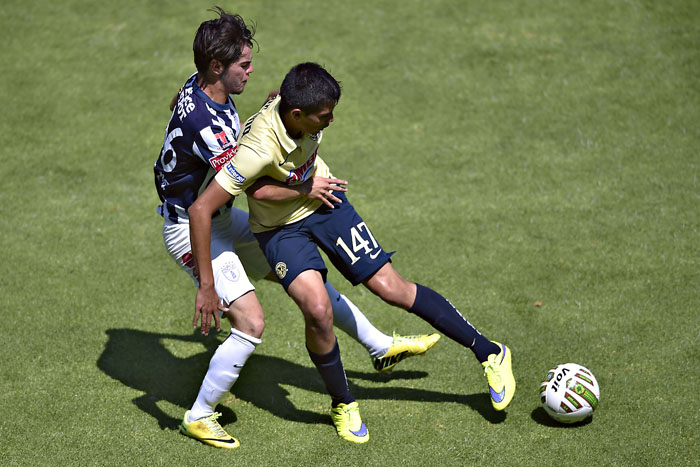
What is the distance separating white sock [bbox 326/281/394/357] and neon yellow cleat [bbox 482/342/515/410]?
2.54 feet

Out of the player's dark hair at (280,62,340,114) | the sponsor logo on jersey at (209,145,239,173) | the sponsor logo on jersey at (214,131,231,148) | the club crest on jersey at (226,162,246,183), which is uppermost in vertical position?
the player's dark hair at (280,62,340,114)

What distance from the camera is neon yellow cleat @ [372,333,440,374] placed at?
5.24 m

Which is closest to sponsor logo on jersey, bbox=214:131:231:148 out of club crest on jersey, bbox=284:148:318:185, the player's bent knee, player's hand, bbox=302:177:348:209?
club crest on jersey, bbox=284:148:318:185

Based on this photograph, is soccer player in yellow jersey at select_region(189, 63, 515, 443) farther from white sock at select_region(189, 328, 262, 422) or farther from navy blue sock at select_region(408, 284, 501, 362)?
white sock at select_region(189, 328, 262, 422)

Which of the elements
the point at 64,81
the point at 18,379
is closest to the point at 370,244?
the point at 18,379

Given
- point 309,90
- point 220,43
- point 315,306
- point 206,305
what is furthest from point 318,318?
point 220,43

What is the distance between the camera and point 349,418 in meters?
4.73

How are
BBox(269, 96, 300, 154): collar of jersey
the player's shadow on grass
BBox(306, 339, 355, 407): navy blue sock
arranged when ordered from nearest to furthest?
1. BBox(269, 96, 300, 154): collar of jersey
2. BBox(306, 339, 355, 407): navy blue sock
3. the player's shadow on grass

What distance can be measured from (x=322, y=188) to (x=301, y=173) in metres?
0.16

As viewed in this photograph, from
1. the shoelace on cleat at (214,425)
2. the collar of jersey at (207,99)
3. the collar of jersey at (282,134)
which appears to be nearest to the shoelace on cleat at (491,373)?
the shoelace on cleat at (214,425)

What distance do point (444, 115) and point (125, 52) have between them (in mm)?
4457

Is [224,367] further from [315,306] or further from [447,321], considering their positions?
[447,321]

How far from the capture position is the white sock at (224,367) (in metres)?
4.60

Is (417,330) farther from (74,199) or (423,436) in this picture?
(74,199)
